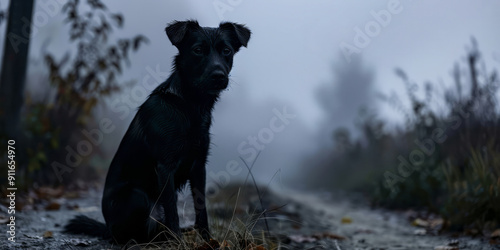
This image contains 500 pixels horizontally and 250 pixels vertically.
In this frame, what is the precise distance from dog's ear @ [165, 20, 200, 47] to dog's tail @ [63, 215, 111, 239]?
153 centimetres

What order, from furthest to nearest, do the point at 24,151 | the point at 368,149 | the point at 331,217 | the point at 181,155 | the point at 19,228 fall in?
the point at 368,149 → the point at 331,217 → the point at 24,151 → the point at 19,228 → the point at 181,155

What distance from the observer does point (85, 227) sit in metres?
3.55

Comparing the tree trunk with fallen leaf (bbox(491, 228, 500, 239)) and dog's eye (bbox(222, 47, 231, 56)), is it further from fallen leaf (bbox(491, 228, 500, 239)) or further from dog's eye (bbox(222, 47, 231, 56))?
fallen leaf (bbox(491, 228, 500, 239))

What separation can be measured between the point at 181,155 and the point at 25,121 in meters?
4.90

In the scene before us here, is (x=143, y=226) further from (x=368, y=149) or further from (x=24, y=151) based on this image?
(x=368, y=149)

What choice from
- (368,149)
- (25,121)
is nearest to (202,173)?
(25,121)

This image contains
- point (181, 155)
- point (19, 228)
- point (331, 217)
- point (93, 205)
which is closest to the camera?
point (181, 155)

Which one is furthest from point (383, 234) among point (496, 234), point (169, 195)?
point (169, 195)

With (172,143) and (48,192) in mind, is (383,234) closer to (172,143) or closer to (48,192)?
(172,143)

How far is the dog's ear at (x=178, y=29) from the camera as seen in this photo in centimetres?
298

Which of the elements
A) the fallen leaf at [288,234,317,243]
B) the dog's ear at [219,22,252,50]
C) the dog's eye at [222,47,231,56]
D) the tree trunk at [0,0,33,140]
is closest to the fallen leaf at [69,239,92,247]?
the dog's eye at [222,47,231,56]

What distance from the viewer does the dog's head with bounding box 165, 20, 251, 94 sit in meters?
2.90

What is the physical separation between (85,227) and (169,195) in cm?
107

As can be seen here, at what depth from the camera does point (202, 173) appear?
308 cm
